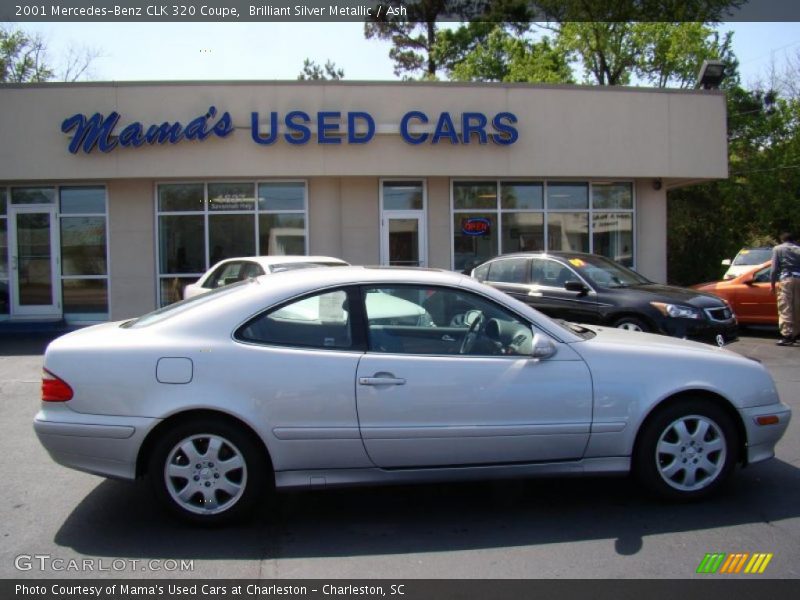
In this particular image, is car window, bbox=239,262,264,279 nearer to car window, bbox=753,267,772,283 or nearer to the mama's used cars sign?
the mama's used cars sign

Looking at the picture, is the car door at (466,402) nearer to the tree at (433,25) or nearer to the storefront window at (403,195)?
the storefront window at (403,195)

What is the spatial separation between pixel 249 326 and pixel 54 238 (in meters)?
13.0

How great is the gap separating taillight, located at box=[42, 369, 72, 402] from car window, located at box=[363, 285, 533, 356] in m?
1.76

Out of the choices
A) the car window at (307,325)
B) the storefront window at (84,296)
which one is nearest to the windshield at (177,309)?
the car window at (307,325)

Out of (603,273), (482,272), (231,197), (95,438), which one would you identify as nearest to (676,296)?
(603,273)

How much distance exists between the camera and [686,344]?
16.1 feet

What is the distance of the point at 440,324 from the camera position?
4742mm

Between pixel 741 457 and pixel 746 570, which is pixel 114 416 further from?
pixel 741 457

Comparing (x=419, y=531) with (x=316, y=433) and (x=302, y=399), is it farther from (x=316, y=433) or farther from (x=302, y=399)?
(x=302, y=399)

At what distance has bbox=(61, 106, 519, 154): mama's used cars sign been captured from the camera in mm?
→ 14453

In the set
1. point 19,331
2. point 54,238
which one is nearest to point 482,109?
point 54,238

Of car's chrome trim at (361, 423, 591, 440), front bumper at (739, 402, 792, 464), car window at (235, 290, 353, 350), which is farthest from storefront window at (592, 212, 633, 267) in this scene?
car window at (235, 290, 353, 350)

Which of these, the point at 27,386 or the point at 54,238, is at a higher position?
the point at 54,238

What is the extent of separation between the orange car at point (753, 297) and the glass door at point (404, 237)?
584cm
